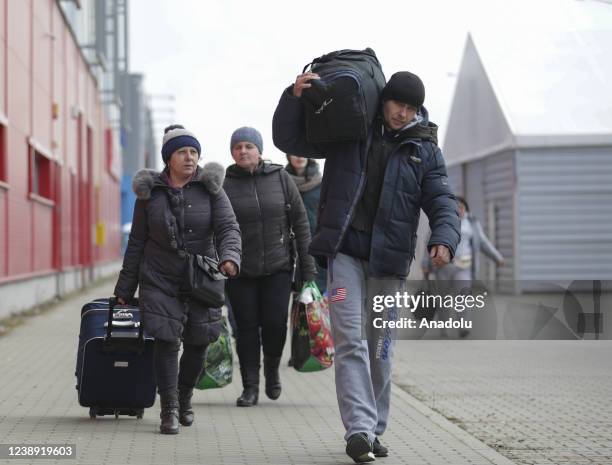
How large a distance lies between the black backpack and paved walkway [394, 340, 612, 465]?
1873mm

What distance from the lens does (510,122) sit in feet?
77.8

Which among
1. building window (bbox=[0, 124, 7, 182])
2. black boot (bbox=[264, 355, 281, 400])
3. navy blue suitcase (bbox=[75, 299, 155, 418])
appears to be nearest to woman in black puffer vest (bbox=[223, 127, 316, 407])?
black boot (bbox=[264, 355, 281, 400])

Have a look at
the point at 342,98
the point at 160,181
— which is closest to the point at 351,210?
the point at 342,98

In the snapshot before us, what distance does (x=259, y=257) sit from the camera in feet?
28.5

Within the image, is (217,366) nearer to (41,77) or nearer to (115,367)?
(115,367)

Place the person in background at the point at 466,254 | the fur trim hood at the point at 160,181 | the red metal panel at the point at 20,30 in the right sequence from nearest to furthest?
the fur trim hood at the point at 160,181 < the person in background at the point at 466,254 < the red metal panel at the point at 20,30

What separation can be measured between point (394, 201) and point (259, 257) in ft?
8.35

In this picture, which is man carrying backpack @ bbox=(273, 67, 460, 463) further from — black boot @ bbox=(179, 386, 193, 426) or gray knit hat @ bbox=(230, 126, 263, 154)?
gray knit hat @ bbox=(230, 126, 263, 154)

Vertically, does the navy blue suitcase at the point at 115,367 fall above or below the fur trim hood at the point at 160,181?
below

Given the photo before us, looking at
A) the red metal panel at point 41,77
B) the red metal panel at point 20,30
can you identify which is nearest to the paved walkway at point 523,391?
the red metal panel at point 20,30

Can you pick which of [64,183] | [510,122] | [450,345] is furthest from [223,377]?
[64,183]

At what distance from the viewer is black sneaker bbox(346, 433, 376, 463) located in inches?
240

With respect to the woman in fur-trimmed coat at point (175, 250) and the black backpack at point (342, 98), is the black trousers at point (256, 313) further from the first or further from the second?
the black backpack at point (342, 98)

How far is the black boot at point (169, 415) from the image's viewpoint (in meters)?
7.19
